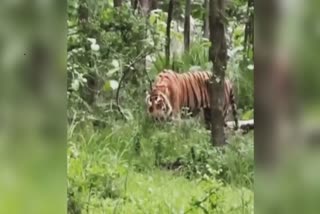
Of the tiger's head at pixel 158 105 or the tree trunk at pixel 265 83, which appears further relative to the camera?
the tiger's head at pixel 158 105

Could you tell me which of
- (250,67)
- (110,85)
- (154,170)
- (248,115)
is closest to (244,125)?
(248,115)

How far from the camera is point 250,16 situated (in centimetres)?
131

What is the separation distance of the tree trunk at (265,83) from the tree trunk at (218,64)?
202 millimetres

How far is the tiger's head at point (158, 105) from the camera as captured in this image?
56.1 inches

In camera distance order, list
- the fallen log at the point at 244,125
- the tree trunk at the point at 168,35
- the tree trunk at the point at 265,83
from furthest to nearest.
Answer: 1. the tree trunk at the point at 168,35
2. the fallen log at the point at 244,125
3. the tree trunk at the point at 265,83

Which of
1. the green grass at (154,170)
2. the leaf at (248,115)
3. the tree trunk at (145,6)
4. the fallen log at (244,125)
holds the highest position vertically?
the tree trunk at (145,6)

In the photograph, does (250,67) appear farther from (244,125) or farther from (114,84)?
(114,84)

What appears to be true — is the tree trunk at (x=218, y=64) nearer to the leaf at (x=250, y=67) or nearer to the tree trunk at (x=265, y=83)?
the leaf at (x=250, y=67)

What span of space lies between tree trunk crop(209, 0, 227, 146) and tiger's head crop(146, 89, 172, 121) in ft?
0.38

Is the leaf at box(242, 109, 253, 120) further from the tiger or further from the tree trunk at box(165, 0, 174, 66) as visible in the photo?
the tree trunk at box(165, 0, 174, 66)

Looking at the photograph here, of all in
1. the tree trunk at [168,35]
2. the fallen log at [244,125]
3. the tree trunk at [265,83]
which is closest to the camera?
the tree trunk at [265,83]

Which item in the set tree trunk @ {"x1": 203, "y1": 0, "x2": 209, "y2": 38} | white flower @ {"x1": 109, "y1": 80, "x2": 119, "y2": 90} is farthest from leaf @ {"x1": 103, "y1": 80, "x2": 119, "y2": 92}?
tree trunk @ {"x1": 203, "y1": 0, "x2": 209, "y2": 38}

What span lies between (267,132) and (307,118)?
0.08 metres

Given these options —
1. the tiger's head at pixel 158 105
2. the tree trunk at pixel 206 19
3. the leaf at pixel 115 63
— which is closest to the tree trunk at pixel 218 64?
the tree trunk at pixel 206 19
